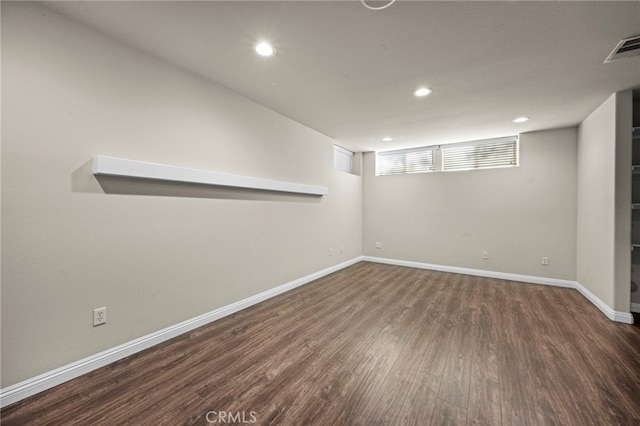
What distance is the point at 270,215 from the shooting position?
3.28 m

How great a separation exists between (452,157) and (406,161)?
88cm

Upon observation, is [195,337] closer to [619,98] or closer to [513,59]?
[513,59]

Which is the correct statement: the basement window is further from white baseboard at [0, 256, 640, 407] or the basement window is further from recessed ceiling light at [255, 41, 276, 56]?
recessed ceiling light at [255, 41, 276, 56]

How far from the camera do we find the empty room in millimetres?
1526

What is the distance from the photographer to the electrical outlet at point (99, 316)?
1821 mm

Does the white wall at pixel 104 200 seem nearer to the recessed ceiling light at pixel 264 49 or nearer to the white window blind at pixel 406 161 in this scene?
the recessed ceiling light at pixel 264 49

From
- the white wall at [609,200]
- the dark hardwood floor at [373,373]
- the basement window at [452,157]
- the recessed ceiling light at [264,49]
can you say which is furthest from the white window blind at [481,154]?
the recessed ceiling light at [264,49]

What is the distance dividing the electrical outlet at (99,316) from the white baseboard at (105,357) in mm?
234

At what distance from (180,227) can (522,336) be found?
341 cm

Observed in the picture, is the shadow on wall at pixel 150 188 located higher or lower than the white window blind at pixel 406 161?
lower

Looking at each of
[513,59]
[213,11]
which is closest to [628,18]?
[513,59]

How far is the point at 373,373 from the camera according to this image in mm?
1817

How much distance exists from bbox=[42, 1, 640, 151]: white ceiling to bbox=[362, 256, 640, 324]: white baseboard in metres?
2.39

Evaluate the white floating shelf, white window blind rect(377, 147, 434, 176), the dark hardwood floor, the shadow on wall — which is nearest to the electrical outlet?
the dark hardwood floor
